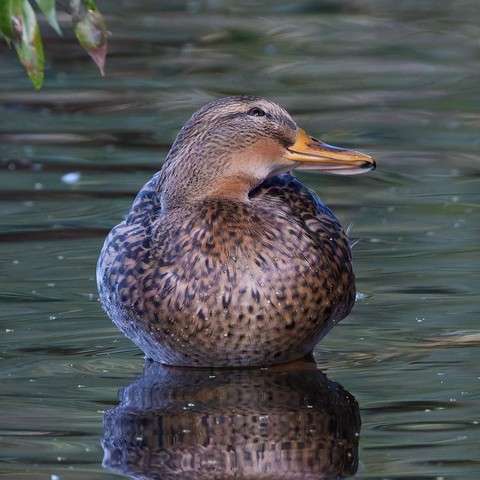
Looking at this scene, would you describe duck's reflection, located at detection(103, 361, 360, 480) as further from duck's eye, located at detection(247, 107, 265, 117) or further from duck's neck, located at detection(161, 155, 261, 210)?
duck's eye, located at detection(247, 107, 265, 117)

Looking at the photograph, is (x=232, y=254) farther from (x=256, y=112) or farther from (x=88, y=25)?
(x=88, y=25)

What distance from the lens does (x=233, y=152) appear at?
6762 millimetres

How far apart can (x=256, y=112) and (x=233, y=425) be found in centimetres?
157

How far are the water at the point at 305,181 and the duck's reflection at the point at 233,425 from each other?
0.07 meters

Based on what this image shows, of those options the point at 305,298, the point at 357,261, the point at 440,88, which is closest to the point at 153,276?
the point at 305,298

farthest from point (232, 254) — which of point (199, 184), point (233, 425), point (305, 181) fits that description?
point (305, 181)

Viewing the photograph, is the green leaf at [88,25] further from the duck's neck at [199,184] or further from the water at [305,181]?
the duck's neck at [199,184]

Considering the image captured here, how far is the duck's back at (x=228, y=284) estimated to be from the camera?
6.42 m

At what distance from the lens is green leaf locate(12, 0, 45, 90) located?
4.50 meters

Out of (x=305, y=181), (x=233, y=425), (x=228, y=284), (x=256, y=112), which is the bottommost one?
(x=305, y=181)

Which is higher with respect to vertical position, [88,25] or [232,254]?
[88,25]

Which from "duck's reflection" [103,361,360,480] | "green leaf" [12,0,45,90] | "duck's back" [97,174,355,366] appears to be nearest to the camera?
"green leaf" [12,0,45,90]

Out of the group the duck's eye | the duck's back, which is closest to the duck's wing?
the duck's back

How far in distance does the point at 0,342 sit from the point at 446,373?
2016mm
